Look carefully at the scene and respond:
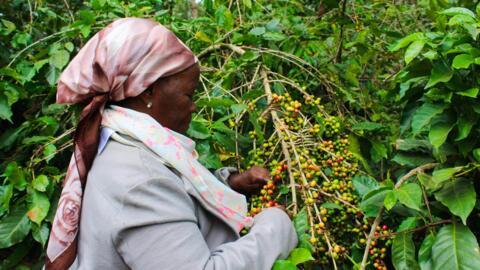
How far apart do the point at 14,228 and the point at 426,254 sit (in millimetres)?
1736

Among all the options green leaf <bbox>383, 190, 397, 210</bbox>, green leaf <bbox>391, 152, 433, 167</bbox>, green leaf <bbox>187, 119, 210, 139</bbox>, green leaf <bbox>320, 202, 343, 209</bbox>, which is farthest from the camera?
green leaf <bbox>187, 119, 210, 139</bbox>

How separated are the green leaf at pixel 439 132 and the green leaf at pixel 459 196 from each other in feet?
0.46

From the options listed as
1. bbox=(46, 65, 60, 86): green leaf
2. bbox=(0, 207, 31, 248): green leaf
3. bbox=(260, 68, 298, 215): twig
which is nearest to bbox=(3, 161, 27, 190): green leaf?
bbox=(0, 207, 31, 248): green leaf

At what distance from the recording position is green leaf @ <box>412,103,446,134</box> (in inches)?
65.1

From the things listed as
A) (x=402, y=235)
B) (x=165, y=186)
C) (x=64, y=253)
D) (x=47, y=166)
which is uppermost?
(x=165, y=186)

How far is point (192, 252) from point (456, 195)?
873 mm

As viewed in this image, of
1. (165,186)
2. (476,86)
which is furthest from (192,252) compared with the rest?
(476,86)

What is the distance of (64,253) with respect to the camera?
1.44 metres

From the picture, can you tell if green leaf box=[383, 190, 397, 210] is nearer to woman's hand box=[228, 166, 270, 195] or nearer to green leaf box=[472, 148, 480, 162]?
green leaf box=[472, 148, 480, 162]

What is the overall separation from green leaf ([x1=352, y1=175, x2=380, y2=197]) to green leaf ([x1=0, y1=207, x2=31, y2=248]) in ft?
4.85

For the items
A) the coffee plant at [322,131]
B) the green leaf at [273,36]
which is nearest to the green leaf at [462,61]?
the coffee plant at [322,131]

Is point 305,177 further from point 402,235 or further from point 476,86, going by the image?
point 476,86

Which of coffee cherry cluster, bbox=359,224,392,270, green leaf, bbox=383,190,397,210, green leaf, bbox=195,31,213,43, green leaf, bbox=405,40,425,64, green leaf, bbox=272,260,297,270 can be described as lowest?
coffee cherry cluster, bbox=359,224,392,270

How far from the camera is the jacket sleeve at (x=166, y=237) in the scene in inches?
47.9
